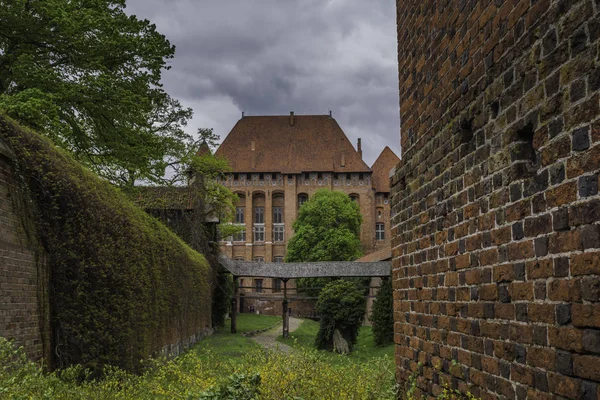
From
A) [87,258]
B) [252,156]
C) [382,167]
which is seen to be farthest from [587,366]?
[382,167]

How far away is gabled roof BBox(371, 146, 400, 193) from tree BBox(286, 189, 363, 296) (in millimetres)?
5969

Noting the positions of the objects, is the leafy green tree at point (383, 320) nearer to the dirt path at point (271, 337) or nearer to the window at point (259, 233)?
the dirt path at point (271, 337)

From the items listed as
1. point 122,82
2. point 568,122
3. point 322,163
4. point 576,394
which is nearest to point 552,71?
point 568,122

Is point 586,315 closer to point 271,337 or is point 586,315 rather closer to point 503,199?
point 503,199

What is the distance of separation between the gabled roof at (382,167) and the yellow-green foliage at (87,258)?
50138 mm

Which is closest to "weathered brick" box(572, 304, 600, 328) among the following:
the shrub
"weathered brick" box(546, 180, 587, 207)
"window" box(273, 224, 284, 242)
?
"weathered brick" box(546, 180, 587, 207)

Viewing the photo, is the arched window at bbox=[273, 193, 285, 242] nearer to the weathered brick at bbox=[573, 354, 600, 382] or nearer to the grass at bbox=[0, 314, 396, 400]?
the grass at bbox=[0, 314, 396, 400]

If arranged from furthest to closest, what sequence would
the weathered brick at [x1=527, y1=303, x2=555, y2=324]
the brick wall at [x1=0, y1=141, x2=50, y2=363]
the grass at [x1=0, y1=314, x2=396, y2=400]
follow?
the brick wall at [x1=0, y1=141, x2=50, y2=363] → the grass at [x1=0, y1=314, x2=396, y2=400] → the weathered brick at [x1=527, y1=303, x2=555, y2=324]

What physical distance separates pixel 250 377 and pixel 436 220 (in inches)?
73.7

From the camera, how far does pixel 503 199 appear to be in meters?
3.10

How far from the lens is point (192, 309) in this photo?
17250mm

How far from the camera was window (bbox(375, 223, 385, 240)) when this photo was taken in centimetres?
5844

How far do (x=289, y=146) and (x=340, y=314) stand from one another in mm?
40175

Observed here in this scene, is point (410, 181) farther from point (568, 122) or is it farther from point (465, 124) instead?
point (568, 122)
